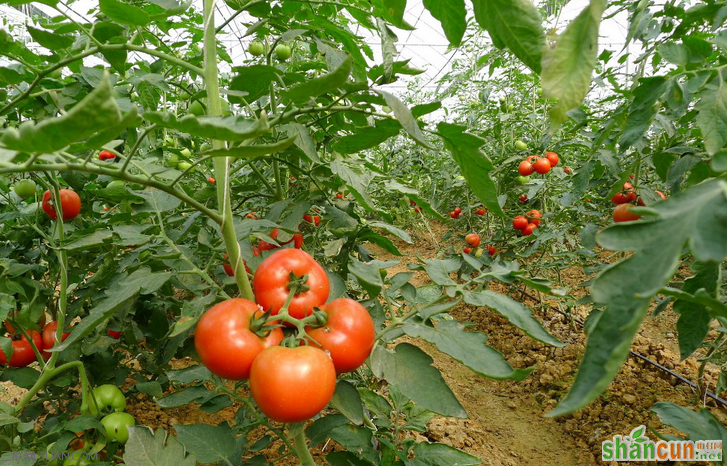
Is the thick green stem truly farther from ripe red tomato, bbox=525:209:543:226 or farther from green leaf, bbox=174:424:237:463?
ripe red tomato, bbox=525:209:543:226

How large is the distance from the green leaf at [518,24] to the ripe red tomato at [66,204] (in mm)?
1102

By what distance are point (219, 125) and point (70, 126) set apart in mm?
112

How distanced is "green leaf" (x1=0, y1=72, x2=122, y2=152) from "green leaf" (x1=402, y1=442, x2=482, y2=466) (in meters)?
0.80

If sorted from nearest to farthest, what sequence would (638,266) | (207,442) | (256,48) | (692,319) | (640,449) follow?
(638,266), (692,319), (207,442), (640,449), (256,48)

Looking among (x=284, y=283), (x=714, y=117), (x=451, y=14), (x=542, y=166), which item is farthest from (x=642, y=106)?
(x=542, y=166)

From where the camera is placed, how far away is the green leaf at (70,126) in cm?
31

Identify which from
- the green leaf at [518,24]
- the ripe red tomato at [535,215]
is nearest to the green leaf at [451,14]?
the green leaf at [518,24]

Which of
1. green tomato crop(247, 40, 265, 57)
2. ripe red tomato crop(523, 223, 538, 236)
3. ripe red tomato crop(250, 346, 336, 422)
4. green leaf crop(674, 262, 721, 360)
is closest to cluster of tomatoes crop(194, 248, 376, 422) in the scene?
ripe red tomato crop(250, 346, 336, 422)

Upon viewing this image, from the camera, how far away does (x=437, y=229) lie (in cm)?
578

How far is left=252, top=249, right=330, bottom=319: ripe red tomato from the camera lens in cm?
62

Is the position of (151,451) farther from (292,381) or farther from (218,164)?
(218,164)

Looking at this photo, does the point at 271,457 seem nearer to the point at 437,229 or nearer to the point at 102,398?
the point at 102,398

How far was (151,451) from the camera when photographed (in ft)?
2.29

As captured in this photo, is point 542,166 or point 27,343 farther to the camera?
point 542,166
